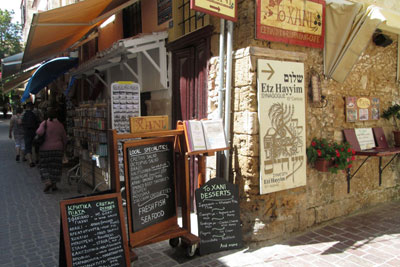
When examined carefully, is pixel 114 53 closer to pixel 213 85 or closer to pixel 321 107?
pixel 213 85

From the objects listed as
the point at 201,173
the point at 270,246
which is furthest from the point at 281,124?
the point at 270,246

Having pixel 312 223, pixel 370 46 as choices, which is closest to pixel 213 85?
pixel 312 223

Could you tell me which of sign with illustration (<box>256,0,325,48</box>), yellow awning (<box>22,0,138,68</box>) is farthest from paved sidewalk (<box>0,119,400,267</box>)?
yellow awning (<box>22,0,138,68</box>)

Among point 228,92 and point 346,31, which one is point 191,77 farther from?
point 346,31

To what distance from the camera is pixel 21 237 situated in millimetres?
4301

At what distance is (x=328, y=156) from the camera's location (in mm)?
4309

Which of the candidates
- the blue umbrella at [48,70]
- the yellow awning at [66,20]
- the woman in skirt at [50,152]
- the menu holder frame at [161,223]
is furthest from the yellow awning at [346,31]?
the blue umbrella at [48,70]

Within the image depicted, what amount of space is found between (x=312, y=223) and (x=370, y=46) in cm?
316

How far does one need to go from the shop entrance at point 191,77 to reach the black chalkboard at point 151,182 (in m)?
1.26

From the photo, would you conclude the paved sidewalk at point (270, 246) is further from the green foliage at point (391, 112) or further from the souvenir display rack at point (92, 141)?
the green foliage at point (391, 112)

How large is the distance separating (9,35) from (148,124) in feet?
114

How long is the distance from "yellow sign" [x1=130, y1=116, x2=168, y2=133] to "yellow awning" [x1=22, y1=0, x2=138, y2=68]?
8.75ft

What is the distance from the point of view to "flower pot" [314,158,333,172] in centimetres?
432

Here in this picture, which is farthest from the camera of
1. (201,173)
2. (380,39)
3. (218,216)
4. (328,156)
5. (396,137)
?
(396,137)
